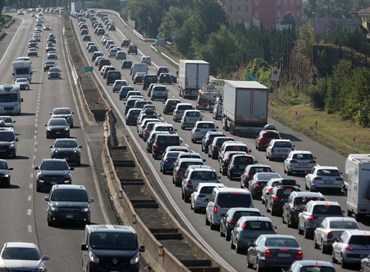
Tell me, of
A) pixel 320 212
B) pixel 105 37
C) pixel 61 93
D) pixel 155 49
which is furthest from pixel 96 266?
pixel 105 37

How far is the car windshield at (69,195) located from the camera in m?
45.0

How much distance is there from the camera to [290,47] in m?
135

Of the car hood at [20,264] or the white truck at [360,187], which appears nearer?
the car hood at [20,264]

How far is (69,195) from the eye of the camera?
148 ft

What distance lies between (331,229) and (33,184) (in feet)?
66.4

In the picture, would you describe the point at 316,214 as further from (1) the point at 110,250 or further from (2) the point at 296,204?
(1) the point at 110,250

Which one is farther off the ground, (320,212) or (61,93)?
(320,212)

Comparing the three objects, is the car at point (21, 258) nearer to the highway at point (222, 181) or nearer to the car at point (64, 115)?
the highway at point (222, 181)

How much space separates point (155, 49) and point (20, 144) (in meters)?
101

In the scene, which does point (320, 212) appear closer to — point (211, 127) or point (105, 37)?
point (211, 127)

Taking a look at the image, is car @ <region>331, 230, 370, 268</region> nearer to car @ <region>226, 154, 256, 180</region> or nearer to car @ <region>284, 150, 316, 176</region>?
car @ <region>226, 154, 256, 180</region>

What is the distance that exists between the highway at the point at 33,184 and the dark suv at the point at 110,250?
5.65ft

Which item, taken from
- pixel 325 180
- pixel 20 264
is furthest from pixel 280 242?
pixel 325 180

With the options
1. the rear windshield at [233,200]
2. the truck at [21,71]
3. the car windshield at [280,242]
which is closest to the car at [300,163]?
the rear windshield at [233,200]
